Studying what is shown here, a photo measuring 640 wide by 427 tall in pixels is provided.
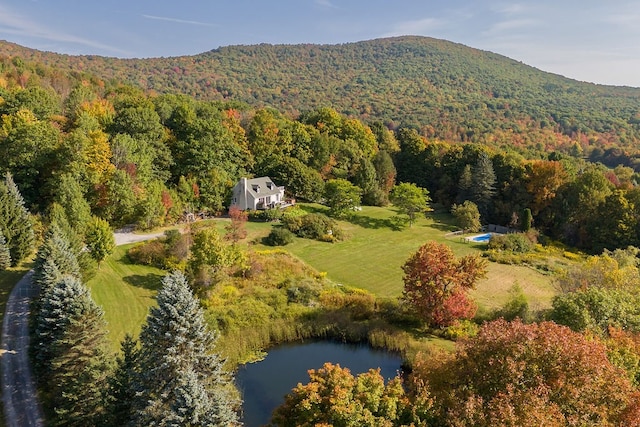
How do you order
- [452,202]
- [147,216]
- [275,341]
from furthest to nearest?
[452,202], [147,216], [275,341]

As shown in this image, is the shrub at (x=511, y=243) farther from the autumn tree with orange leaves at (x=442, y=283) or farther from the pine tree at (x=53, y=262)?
the pine tree at (x=53, y=262)

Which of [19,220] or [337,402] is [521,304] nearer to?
[337,402]

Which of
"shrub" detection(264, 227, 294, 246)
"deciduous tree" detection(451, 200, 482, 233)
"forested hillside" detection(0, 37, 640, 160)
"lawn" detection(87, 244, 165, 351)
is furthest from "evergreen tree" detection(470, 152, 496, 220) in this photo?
"forested hillside" detection(0, 37, 640, 160)

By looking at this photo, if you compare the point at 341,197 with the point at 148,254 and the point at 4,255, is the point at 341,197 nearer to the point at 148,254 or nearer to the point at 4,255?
the point at 148,254

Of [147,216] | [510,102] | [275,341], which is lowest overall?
[275,341]

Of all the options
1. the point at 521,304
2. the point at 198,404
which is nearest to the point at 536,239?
the point at 521,304

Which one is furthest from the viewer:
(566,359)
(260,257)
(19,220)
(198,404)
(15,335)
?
(260,257)

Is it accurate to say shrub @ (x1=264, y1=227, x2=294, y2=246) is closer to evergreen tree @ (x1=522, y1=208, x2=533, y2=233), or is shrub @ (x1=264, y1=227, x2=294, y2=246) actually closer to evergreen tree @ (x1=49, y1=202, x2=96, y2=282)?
evergreen tree @ (x1=49, y1=202, x2=96, y2=282)
